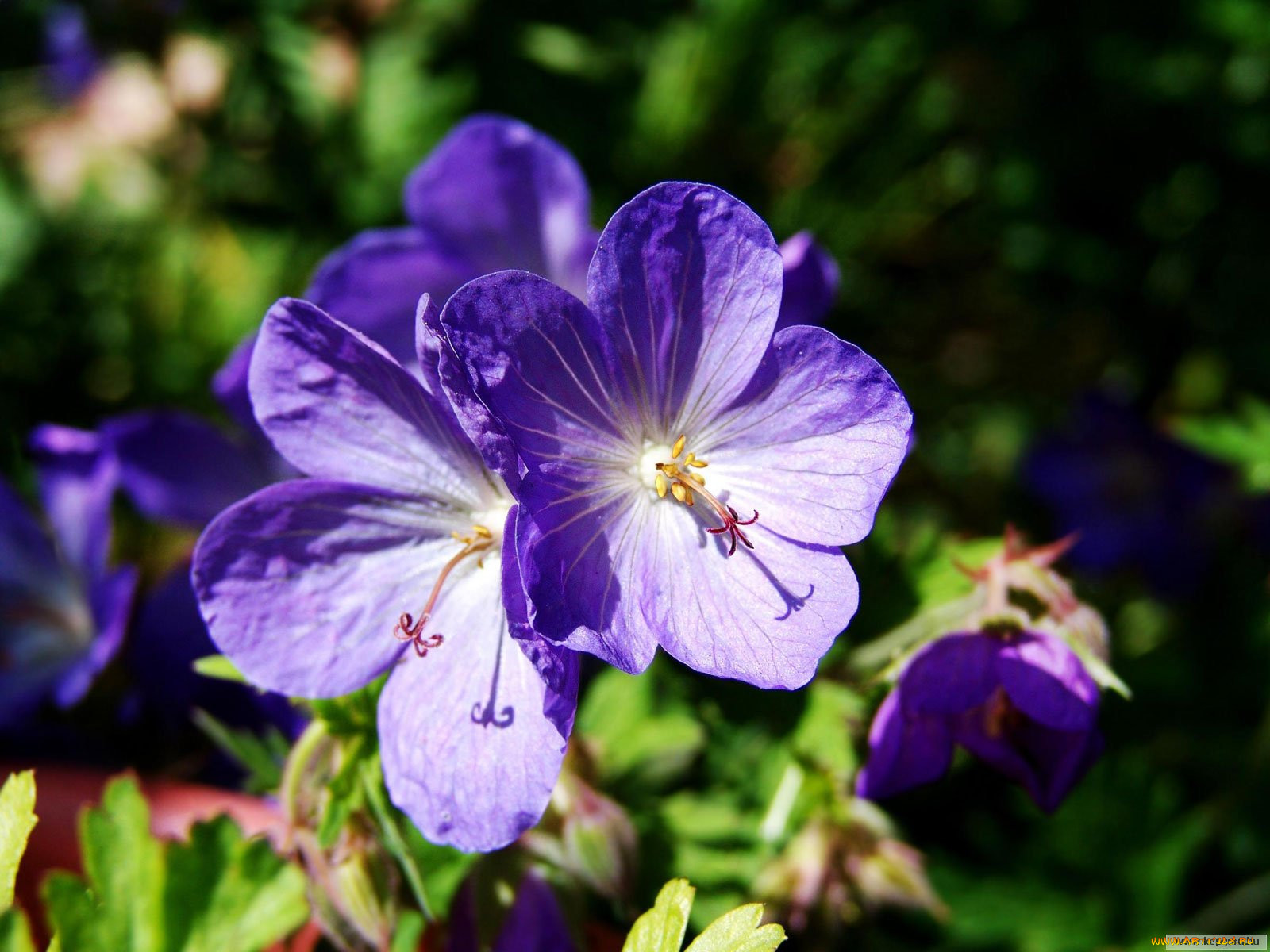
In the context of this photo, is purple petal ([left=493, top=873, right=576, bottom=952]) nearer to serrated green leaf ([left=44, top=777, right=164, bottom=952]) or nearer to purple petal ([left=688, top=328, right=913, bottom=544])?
serrated green leaf ([left=44, top=777, right=164, bottom=952])

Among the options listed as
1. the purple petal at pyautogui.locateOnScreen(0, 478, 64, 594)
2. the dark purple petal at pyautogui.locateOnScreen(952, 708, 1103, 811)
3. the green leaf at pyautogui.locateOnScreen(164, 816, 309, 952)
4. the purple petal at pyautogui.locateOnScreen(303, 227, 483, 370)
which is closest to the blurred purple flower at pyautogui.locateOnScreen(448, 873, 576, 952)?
the green leaf at pyautogui.locateOnScreen(164, 816, 309, 952)

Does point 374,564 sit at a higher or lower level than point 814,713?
higher

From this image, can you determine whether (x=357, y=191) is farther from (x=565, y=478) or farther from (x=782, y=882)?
(x=782, y=882)

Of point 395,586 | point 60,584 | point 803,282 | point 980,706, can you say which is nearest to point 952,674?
point 980,706

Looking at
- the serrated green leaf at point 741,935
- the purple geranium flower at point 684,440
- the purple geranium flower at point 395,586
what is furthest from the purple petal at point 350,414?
the serrated green leaf at point 741,935

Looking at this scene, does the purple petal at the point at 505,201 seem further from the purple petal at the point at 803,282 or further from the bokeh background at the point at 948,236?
the bokeh background at the point at 948,236

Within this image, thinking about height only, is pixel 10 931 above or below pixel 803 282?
below

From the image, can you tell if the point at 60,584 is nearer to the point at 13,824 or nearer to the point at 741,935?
the point at 13,824

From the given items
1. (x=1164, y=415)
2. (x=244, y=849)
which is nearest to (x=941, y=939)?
(x=244, y=849)
